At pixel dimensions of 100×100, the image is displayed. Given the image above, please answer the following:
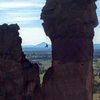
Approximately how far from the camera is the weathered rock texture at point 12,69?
3516cm

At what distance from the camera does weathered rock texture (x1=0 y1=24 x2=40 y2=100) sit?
35.2m

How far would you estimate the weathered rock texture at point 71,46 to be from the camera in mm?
34066

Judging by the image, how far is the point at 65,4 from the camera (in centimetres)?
3425

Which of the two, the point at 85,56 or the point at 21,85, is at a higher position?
the point at 85,56

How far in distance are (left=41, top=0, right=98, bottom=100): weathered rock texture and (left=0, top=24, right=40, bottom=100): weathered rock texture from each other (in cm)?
258

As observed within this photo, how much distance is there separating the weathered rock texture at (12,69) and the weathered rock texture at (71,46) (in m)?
2.58

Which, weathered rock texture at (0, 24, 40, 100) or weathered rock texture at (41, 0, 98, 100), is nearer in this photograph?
weathered rock texture at (41, 0, 98, 100)

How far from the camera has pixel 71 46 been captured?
34438 millimetres

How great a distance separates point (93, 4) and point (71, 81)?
276 inches

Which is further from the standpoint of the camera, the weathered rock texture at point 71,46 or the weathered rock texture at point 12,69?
the weathered rock texture at point 12,69

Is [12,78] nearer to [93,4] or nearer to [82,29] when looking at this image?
[82,29]

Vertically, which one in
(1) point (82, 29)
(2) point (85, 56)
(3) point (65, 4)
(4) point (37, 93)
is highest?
(3) point (65, 4)

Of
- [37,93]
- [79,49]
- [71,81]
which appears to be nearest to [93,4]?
[79,49]

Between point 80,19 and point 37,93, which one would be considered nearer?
point 80,19
